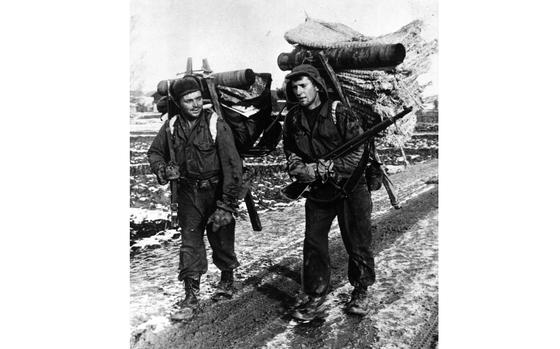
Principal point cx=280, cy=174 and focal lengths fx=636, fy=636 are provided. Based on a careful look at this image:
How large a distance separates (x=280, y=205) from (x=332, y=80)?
39.5 inches

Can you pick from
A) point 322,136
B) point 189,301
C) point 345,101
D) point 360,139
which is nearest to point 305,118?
point 322,136

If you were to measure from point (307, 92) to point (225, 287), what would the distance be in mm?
1573

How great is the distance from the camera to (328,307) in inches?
179

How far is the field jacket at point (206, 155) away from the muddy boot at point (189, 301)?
68cm

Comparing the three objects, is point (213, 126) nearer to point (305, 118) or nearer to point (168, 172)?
point (168, 172)

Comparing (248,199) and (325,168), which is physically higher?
(325,168)

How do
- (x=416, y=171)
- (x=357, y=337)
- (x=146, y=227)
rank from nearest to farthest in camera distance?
(x=357, y=337), (x=416, y=171), (x=146, y=227)

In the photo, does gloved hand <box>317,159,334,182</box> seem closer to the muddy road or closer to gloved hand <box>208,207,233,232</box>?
the muddy road

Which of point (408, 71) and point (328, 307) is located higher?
point (408, 71)

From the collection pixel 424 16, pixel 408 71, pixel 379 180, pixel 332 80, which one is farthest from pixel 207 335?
pixel 424 16

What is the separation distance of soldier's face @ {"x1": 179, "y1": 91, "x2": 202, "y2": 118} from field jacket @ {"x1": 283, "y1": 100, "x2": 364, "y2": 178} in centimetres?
70

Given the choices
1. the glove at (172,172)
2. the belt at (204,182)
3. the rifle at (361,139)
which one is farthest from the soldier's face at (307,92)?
the glove at (172,172)

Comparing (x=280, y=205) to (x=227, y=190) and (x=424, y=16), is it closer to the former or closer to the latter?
(x=227, y=190)

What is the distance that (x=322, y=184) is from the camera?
4.45 meters
